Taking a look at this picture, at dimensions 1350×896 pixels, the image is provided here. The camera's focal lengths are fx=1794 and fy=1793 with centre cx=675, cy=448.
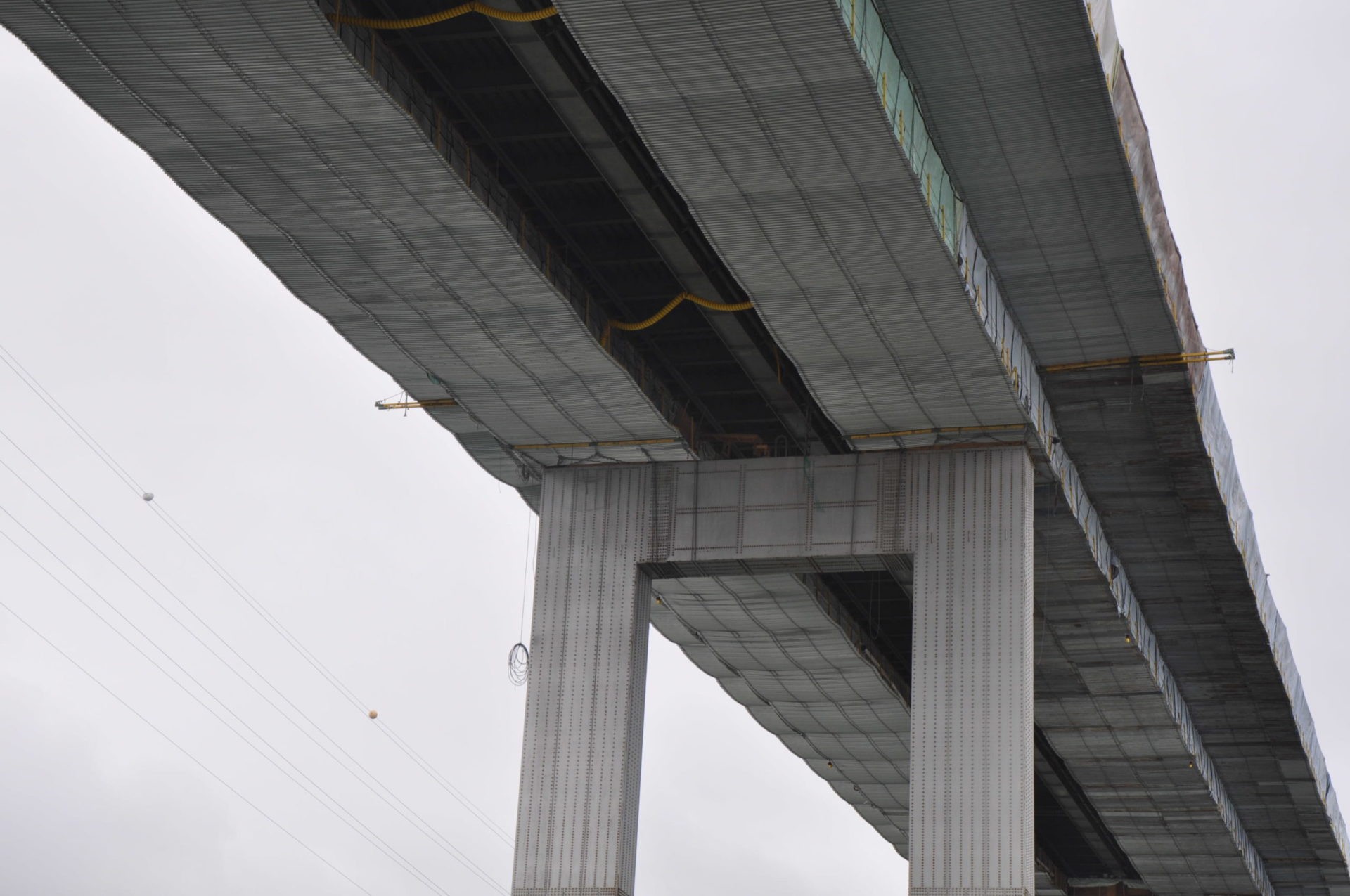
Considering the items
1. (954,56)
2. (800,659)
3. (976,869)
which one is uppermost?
(954,56)

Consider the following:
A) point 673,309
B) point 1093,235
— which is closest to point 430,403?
point 673,309

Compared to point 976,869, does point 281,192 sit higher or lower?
higher

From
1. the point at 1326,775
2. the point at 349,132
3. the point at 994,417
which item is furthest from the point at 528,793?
the point at 1326,775

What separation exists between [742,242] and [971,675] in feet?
36.4

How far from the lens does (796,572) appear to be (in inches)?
1606

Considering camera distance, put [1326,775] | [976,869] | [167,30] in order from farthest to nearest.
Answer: [1326,775] → [976,869] → [167,30]

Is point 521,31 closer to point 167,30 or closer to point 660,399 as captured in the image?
point 167,30

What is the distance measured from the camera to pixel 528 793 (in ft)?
125

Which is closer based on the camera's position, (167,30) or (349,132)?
(167,30)

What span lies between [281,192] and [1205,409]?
20394mm

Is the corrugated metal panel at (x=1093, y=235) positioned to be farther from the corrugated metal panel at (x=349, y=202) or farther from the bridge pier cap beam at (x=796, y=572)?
the corrugated metal panel at (x=349, y=202)

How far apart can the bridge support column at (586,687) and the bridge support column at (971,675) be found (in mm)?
6097

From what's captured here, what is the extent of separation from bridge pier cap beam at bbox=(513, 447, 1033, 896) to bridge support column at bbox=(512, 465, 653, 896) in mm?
39

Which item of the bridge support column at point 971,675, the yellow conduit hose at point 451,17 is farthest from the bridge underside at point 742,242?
the bridge support column at point 971,675
